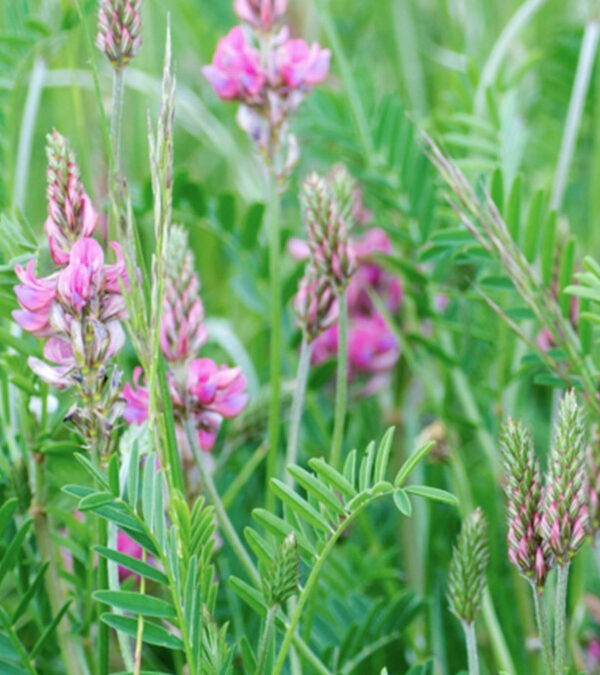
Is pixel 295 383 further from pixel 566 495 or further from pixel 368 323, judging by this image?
pixel 566 495

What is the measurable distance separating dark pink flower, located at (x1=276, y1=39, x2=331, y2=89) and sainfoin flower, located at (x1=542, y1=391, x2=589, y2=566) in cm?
39

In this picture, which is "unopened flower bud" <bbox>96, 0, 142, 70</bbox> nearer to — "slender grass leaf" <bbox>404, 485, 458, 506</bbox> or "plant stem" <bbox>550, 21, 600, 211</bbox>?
"slender grass leaf" <bbox>404, 485, 458, 506</bbox>

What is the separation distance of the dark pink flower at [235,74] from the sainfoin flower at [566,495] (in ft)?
1.32

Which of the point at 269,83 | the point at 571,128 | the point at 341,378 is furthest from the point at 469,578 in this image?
the point at 571,128

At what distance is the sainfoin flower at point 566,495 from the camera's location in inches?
24.3

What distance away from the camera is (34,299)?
66 centimetres

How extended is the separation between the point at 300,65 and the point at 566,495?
44 centimetres

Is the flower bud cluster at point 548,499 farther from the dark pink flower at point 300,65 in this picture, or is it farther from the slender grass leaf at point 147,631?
the dark pink flower at point 300,65

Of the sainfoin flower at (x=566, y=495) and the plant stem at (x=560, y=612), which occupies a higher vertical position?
the sainfoin flower at (x=566, y=495)

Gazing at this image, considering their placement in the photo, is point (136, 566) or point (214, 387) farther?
point (214, 387)

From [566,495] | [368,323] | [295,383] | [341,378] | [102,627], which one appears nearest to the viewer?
[566,495]

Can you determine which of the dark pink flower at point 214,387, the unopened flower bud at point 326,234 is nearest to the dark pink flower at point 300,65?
the unopened flower bud at point 326,234

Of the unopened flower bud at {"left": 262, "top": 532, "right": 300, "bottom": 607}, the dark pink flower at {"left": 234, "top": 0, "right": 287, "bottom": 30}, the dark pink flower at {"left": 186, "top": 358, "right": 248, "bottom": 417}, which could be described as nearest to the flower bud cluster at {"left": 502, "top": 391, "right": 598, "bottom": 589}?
the unopened flower bud at {"left": 262, "top": 532, "right": 300, "bottom": 607}

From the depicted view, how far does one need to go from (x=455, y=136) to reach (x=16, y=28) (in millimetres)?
509
